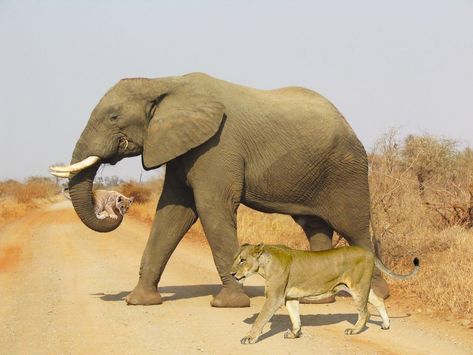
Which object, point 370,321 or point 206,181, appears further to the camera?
point 206,181

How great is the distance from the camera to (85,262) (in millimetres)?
13922

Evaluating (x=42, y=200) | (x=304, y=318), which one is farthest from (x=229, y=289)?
(x=42, y=200)

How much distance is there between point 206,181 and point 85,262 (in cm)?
631

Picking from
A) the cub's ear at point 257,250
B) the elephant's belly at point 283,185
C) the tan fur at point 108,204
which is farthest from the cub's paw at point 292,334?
the tan fur at point 108,204

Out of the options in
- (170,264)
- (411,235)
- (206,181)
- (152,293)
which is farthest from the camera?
(170,264)

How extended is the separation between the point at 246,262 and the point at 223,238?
189 cm

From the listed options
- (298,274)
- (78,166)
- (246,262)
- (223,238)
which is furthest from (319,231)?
(78,166)

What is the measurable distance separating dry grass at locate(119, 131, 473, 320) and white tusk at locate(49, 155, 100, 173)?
Result: 406 cm

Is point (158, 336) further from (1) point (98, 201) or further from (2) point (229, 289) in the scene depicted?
(1) point (98, 201)

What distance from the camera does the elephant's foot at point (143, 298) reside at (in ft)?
29.4

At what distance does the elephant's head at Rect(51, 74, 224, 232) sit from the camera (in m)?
8.57

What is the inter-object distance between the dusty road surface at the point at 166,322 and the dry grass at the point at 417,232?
818mm

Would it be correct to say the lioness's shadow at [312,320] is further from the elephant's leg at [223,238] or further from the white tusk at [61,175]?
the white tusk at [61,175]

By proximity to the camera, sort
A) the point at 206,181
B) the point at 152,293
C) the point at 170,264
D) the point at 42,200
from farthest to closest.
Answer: the point at 42,200 → the point at 170,264 → the point at 152,293 → the point at 206,181
